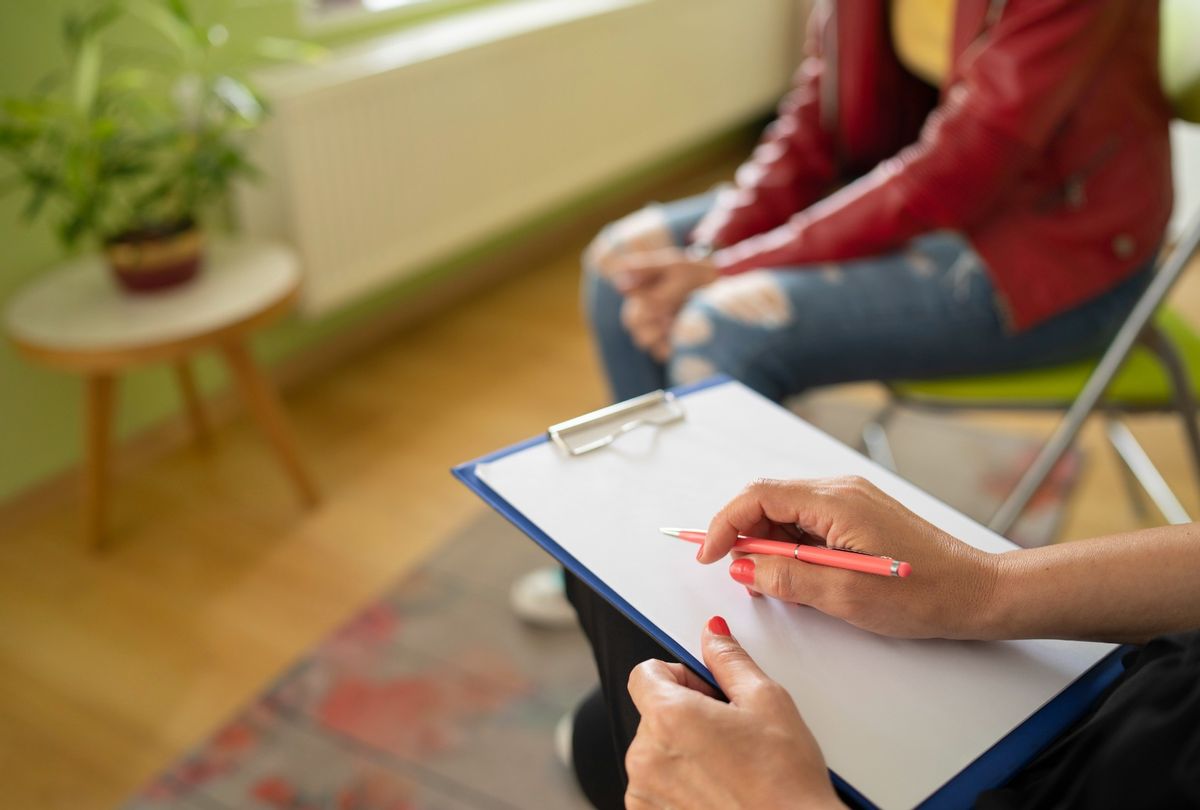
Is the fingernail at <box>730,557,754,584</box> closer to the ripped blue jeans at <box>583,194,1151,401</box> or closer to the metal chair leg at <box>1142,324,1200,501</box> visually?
the ripped blue jeans at <box>583,194,1151,401</box>

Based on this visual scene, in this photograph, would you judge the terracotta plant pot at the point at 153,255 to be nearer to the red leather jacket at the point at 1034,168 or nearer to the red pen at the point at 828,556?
the red leather jacket at the point at 1034,168

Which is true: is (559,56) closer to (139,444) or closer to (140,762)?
(139,444)

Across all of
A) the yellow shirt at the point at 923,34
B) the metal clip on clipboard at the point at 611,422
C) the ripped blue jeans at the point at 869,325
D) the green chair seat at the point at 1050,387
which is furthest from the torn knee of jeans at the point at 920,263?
the metal clip on clipboard at the point at 611,422

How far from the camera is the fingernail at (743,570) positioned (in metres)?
0.59

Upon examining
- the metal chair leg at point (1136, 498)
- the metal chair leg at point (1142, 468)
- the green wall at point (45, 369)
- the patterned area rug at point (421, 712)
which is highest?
the green wall at point (45, 369)

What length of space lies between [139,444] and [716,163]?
2329 mm

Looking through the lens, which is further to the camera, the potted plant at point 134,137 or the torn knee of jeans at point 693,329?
the potted plant at point 134,137

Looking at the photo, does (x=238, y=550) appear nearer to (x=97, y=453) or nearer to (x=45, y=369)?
(x=97, y=453)

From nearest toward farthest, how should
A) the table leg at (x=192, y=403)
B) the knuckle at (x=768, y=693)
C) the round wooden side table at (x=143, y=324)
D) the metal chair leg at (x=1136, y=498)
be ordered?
the knuckle at (x=768, y=693) → the round wooden side table at (x=143, y=324) → the metal chair leg at (x=1136, y=498) → the table leg at (x=192, y=403)

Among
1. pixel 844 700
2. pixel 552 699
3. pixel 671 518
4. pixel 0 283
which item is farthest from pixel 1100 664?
pixel 0 283

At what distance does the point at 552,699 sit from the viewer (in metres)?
1.36

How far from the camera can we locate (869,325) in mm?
1086

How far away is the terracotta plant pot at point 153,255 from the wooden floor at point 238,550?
436 millimetres

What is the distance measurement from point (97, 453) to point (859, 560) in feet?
4.71
